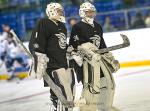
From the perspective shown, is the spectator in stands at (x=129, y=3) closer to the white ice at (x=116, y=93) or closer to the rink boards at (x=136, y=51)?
the rink boards at (x=136, y=51)

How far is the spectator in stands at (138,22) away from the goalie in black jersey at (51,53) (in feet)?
25.1

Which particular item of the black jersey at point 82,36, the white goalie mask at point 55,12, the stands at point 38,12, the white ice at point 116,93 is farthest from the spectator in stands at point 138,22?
the white goalie mask at point 55,12

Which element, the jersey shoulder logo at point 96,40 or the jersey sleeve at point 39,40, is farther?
the jersey shoulder logo at point 96,40

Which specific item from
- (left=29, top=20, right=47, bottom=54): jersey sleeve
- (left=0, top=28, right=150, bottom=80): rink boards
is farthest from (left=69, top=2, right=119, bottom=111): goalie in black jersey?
(left=0, top=28, right=150, bottom=80): rink boards

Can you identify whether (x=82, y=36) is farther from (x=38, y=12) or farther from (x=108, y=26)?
(x=38, y=12)

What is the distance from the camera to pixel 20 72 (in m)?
14.1

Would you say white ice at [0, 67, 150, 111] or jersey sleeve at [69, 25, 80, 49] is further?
white ice at [0, 67, 150, 111]

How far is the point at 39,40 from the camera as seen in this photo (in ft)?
19.0

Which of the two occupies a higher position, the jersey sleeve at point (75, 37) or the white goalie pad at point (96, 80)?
the jersey sleeve at point (75, 37)

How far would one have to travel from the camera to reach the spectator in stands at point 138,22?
Answer: 13.5 metres

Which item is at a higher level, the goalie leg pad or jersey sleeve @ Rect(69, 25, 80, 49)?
jersey sleeve @ Rect(69, 25, 80, 49)

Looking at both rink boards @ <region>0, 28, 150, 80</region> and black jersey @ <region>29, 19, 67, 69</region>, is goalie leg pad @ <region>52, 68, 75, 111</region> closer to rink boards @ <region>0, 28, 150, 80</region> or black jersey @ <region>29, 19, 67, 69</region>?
black jersey @ <region>29, 19, 67, 69</region>

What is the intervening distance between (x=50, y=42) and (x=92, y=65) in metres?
0.55

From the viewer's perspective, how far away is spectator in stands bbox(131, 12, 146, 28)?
13.5 metres
